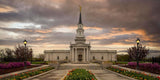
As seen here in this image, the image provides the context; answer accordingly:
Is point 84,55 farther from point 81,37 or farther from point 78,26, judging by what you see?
point 78,26

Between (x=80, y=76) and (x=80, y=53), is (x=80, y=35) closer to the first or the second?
(x=80, y=53)

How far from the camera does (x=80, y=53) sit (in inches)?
2911

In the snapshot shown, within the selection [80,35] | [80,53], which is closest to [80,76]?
[80,53]

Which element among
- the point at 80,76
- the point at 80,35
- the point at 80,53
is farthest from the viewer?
the point at 80,35

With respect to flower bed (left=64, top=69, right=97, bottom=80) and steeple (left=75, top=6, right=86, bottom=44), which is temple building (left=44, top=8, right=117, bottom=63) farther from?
flower bed (left=64, top=69, right=97, bottom=80)

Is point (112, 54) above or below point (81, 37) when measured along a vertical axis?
below

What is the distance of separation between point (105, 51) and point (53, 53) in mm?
→ 32521

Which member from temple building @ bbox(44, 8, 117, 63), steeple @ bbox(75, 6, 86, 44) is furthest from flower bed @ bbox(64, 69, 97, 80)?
steeple @ bbox(75, 6, 86, 44)

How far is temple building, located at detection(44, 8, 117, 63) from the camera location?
69.0 meters

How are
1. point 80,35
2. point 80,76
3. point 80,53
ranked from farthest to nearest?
point 80,35
point 80,53
point 80,76

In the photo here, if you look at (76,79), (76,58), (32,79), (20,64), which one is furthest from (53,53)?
(76,79)

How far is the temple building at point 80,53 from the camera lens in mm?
68981

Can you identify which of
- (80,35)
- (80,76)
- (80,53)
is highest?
(80,35)

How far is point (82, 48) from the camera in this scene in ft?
231
